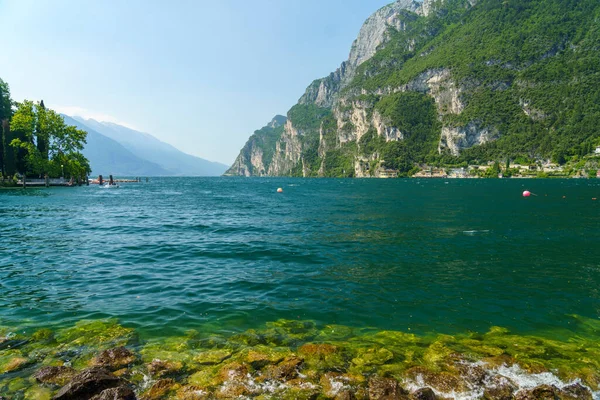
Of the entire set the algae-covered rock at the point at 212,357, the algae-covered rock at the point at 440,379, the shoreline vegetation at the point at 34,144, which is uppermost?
the shoreline vegetation at the point at 34,144

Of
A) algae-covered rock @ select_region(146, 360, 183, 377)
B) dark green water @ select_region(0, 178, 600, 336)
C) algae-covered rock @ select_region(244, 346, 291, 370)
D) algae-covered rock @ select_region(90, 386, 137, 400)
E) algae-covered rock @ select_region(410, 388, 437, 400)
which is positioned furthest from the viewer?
dark green water @ select_region(0, 178, 600, 336)

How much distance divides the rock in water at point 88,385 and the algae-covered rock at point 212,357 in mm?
2017

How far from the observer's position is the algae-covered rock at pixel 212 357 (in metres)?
9.12

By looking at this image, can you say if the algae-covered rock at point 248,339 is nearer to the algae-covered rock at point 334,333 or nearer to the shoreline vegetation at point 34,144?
the algae-covered rock at point 334,333

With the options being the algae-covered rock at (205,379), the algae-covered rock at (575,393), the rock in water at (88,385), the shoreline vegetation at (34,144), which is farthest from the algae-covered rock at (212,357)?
the shoreline vegetation at (34,144)

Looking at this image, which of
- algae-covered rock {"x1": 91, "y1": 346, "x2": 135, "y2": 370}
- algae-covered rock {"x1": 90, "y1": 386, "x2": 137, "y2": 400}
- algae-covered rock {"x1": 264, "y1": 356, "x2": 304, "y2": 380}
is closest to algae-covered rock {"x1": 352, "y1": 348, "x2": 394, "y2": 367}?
algae-covered rock {"x1": 264, "y1": 356, "x2": 304, "y2": 380}

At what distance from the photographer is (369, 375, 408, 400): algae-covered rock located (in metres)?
7.49

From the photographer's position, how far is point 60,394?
704cm

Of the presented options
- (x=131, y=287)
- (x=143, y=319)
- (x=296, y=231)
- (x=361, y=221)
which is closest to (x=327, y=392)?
(x=143, y=319)

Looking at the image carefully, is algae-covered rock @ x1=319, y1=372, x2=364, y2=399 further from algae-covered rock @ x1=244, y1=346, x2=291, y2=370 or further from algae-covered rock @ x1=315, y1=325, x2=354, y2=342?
algae-covered rock @ x1=315, y1=325, x2=354, y2=342

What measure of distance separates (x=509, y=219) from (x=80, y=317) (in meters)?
40.1

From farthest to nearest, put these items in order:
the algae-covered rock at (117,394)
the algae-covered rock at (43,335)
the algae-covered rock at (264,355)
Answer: the algae-covered rock at (43,335) → the algae-covered rock at (264,355) → the algae-covered rock at (117,394)

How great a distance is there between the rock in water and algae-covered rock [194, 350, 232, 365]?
202 centimetres

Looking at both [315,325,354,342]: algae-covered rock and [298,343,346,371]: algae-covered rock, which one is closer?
[298,343,346,371]: algae-covered rock
